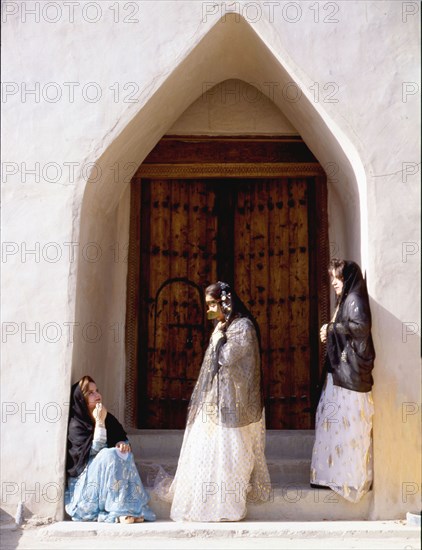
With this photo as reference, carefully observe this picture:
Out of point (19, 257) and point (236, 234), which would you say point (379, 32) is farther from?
point (19, 257)

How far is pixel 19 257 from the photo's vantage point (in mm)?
5695

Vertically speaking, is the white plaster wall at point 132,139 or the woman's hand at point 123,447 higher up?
the white plaster wall at point 132,139

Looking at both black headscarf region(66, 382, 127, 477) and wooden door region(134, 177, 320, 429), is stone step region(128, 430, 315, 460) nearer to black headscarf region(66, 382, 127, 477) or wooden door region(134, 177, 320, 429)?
wooden door region(134, 177, 320, 429)

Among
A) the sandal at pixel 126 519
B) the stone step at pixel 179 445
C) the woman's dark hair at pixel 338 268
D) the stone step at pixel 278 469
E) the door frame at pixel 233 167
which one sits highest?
the door frame at pixel 233 167

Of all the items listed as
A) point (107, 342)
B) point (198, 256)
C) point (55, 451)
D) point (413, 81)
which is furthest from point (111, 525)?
point (413, 81)

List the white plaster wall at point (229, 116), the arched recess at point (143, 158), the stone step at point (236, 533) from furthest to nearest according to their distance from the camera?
1. the white plaster wall at point (229, 116)
2. the arched recess at point (143, 158)
3. the stone step at point (236, 533)

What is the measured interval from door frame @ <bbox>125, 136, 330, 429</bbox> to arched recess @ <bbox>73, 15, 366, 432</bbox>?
97 millimetres

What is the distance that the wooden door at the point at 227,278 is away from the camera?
7.00 m

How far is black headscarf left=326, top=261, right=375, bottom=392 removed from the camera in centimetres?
539

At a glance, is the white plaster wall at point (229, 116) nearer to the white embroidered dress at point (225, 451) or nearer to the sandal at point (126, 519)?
the white embroidered dress at point (225, 451)

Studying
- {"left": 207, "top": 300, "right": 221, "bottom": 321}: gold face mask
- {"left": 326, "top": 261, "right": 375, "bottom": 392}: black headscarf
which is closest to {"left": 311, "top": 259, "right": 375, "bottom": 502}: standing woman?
{"left": 326, "top": 261, "right": 375, "bottom": 392}: black headscarf

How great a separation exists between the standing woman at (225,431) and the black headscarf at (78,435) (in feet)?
2.07

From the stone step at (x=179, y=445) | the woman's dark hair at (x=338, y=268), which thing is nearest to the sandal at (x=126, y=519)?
the stone step at (x=179, y=445)

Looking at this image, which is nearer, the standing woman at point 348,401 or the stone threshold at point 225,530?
the stone threshold at point 225,530
